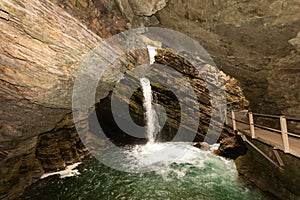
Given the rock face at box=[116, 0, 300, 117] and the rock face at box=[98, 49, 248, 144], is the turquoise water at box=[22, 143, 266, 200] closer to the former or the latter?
the rock face at box=[98, 49, 248, 144]

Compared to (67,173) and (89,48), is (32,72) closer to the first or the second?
(89,48)

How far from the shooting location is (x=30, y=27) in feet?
20.4

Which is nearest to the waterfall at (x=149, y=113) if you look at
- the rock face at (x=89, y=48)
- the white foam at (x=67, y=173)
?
the rock face at (x=89, y=48)

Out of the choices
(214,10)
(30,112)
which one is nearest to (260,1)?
(214,10)

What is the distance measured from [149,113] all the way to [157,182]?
9.05m

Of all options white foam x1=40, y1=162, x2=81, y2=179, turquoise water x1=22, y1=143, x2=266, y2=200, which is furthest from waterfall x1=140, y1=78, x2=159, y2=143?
white foam x1=40, y1=162, x2=81, y2=179

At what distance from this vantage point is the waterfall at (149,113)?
54.6 feet

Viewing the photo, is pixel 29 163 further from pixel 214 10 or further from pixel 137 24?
pixel 214 10

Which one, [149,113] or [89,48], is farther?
[149,113]

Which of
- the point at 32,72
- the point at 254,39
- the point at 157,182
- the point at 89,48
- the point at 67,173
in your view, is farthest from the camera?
the point at 67,173

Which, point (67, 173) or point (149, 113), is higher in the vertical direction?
point (149, 113)

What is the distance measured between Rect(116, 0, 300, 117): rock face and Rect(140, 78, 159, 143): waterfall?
22.0 ft

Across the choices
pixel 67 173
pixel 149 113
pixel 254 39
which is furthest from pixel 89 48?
pixel 149 113

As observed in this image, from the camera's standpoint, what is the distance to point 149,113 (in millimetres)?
18875
